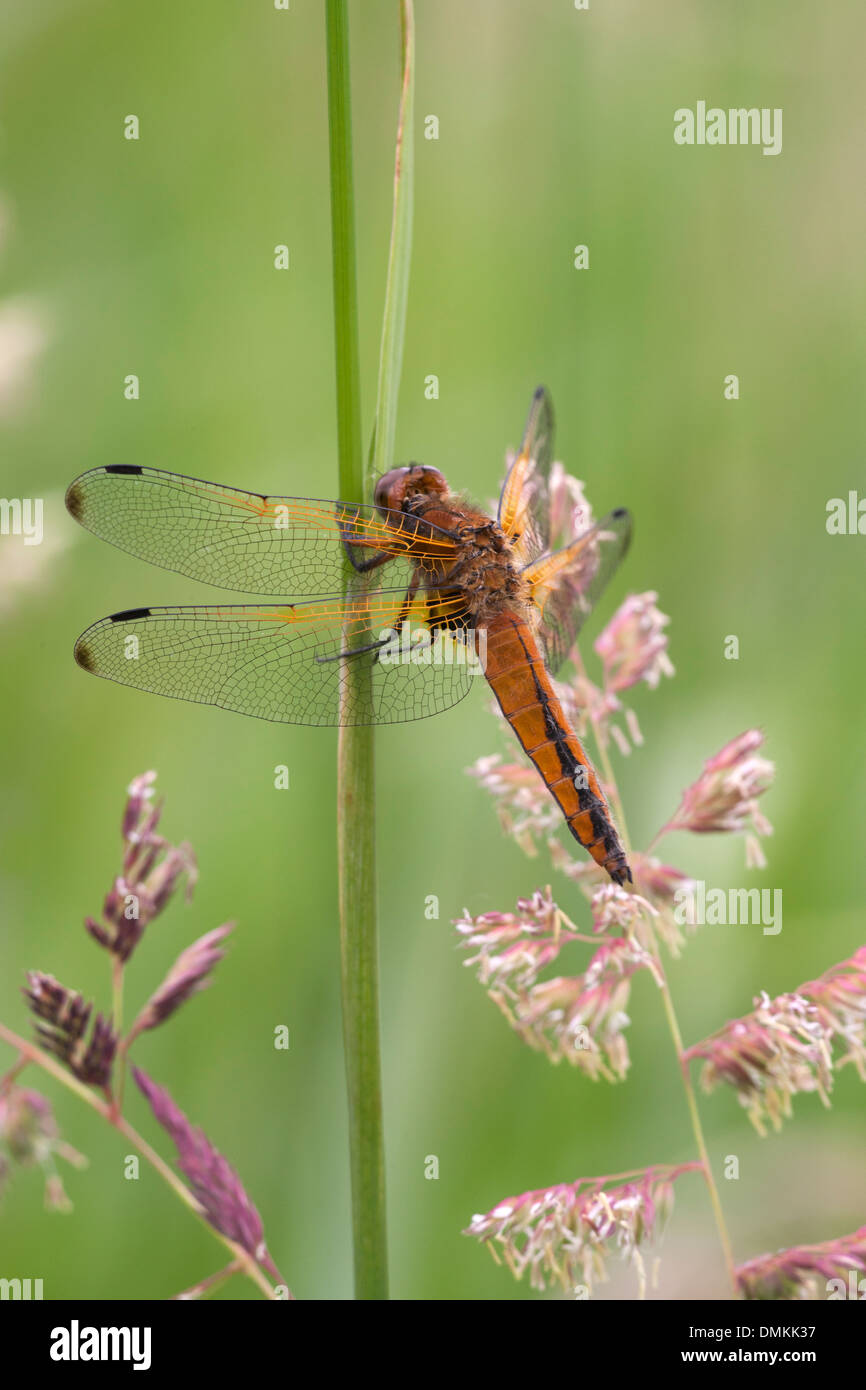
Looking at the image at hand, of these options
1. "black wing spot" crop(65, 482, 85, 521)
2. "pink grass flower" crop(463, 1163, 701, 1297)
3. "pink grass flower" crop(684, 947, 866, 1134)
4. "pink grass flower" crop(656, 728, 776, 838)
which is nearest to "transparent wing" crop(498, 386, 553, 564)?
"pink grass flower" crop(656, 728, 776, 838)

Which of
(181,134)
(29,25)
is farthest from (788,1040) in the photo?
(29,25)

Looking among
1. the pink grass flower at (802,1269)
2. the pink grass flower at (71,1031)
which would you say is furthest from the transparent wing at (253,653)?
the pink grass flower at (802,1269)

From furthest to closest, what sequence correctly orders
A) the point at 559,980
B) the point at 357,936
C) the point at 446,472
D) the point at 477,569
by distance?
the point at 446,472
the point at 477,569
the point at 559,980
the point at 357,936

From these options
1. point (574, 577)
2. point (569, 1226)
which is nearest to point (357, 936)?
point (569, 1226)

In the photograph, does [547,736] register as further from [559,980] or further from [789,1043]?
[789,1043]

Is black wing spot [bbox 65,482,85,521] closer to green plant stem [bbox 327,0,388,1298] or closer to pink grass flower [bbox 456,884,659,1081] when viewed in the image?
green plant stem [bbox 327,0,388,1298]

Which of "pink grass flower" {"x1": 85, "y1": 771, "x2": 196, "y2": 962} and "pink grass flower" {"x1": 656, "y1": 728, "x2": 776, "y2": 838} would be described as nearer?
"pink grass flower" {"x1": 85, "y1": 771, "x2": 196, "y2": 962}

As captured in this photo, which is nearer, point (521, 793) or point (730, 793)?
point (730, 793)
